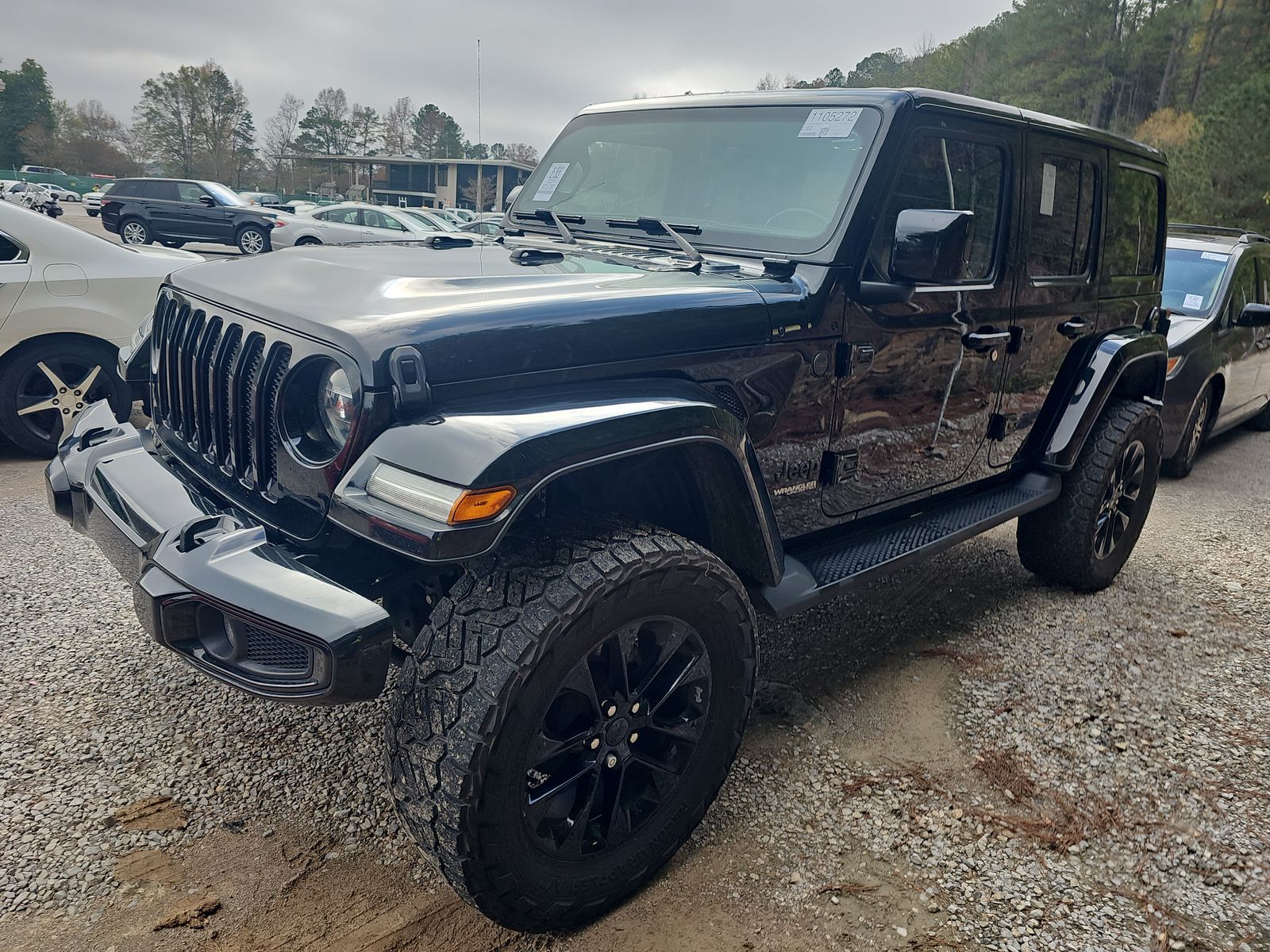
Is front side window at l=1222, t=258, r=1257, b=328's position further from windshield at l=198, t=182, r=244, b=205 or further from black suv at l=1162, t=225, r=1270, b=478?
windshield at l=198, t=182, r=244, b=205

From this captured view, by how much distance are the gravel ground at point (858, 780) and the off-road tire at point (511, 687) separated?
26 centimetres

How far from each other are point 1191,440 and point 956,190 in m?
4.85

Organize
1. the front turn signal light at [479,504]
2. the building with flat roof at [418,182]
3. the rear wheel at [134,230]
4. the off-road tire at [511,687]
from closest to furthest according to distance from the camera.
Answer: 1. the front turn signal light at [479,504]
2. the off-road tire at [511,687]
3. the rear wheel at [134,230]
4. the building with flat roof at [418,182]

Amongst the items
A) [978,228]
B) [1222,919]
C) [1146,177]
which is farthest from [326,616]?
[1146,177]

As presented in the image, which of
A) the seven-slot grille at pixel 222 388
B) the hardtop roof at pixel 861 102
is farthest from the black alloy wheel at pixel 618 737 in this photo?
the hardtop roof at pixel 861 102

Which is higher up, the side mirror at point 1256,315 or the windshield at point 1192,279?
the windshield at point 1192,279

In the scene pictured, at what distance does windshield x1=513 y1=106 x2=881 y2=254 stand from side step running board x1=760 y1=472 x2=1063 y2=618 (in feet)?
3.26

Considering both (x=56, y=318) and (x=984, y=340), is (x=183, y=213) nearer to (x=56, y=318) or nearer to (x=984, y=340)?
(x=56, y=318)

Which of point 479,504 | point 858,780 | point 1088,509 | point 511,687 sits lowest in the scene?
point 858,780

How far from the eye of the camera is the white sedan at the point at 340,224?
18.9 metres

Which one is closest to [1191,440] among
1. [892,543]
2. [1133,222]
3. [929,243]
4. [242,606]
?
[1133,222]

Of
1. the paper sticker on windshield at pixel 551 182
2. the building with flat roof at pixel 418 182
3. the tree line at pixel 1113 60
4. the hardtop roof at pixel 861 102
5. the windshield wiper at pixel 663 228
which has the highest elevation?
the tree line at pixel 1113 60

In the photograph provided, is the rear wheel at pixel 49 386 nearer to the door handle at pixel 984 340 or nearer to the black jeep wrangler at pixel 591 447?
the black jeep wrangler at pixel 591 447

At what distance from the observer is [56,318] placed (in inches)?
215
